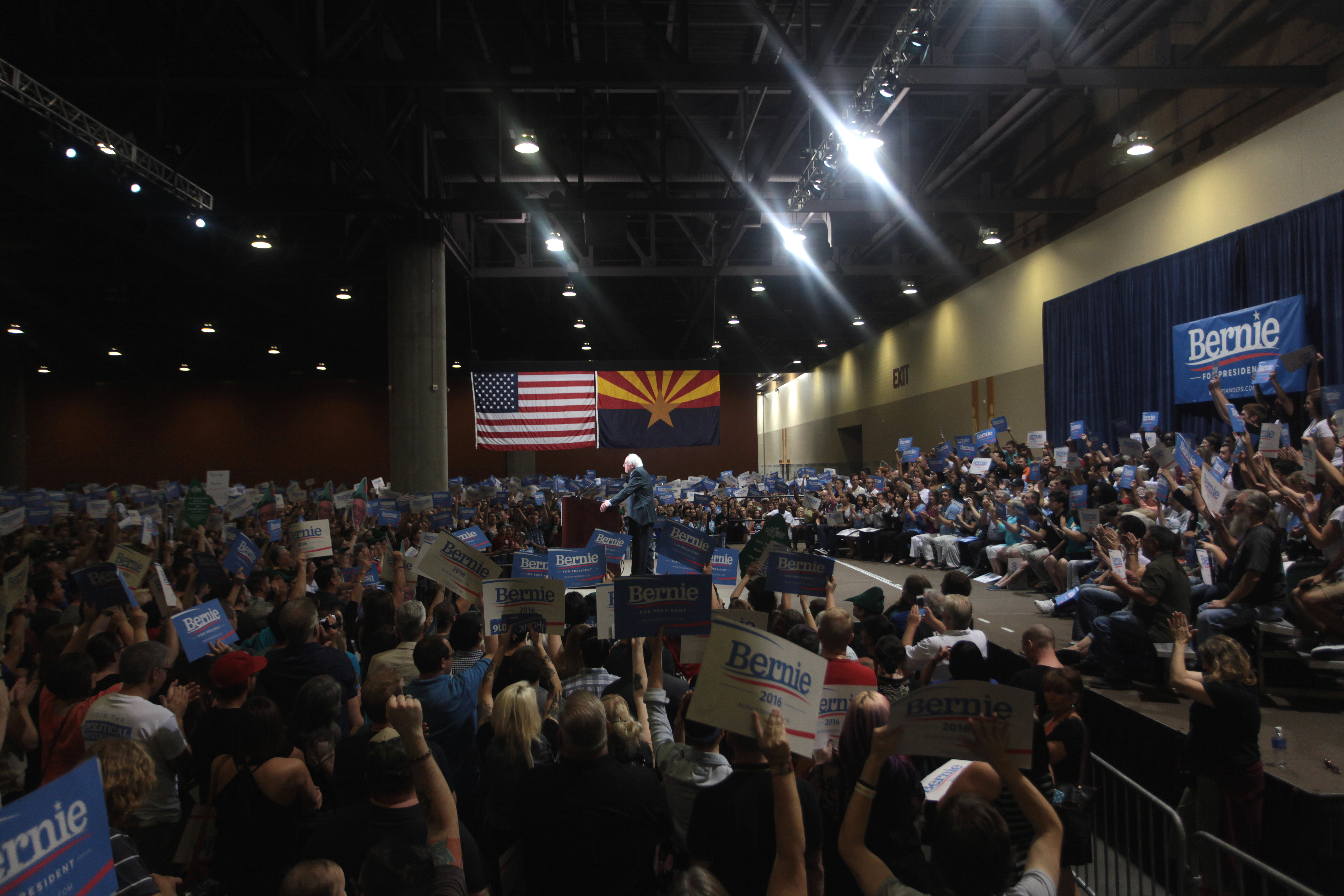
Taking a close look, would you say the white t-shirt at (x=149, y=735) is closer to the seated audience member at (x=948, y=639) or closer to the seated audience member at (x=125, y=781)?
the seated audience member at (x=125, y=781)

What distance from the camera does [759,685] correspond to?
8.32 feet

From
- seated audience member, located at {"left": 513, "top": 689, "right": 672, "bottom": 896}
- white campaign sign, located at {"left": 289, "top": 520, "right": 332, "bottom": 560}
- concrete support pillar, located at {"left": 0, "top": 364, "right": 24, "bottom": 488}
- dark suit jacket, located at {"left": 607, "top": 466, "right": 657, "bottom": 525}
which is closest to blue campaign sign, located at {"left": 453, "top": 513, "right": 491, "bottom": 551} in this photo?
white campaign sign, located at {"left": 289, "top": 520, "right": 332, "bottom": 560}

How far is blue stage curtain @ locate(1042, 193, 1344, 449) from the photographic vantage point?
10547 millimetres

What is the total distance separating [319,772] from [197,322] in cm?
2555

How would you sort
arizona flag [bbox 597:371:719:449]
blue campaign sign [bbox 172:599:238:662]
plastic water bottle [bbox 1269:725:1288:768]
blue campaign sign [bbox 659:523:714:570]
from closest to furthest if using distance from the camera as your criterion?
blue campaign sign [bbox 172:599:238:662]
plastic water bottle [bbox 1269:725:1288:768]
blue campaign sign [bbox 659:523:714:570]
arizona flag [bbox 597:371:719:449]

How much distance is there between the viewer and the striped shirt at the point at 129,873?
2.17 meters

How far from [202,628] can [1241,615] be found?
7.07 m

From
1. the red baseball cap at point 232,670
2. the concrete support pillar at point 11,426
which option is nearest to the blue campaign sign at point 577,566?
the red baseball cap at point 232,670

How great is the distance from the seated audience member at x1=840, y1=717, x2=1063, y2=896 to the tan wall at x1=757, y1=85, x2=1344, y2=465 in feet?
39.1

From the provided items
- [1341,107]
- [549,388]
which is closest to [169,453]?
[549,388]

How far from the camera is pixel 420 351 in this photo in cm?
1530

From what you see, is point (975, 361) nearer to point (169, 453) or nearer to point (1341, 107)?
point (1341, 107)

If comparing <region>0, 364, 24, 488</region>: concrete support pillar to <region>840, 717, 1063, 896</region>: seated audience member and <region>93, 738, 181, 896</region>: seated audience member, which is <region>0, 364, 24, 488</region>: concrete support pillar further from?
<region>840, 717, 1063, 896</region>: seated audience member

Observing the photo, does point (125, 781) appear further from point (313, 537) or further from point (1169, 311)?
point (1169, 311)
